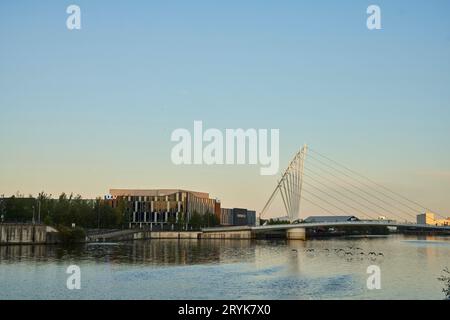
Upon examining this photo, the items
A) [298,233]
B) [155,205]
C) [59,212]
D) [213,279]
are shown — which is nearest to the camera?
[213,279]

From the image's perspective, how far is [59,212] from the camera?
11956cm

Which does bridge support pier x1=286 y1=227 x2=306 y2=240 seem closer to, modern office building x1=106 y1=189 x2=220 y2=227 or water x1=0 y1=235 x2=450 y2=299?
modern office building x1=106 y1=189 x2=220 y2=227

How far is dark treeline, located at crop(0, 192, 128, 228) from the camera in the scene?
116 metres

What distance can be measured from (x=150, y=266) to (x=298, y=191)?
79.4m

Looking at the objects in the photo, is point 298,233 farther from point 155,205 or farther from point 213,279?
point 213,279

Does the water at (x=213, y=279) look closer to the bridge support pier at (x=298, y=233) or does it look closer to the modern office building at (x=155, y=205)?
the bridge support pier at (x=298, y=233)

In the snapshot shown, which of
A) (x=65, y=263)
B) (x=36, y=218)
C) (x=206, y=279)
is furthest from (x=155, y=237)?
(x=206, y=279)

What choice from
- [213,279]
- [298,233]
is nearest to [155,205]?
[298,233]

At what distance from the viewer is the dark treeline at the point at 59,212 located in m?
116

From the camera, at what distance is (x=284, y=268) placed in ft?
190

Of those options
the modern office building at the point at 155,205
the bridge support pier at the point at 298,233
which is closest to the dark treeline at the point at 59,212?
the modern office building at the point at 155,205

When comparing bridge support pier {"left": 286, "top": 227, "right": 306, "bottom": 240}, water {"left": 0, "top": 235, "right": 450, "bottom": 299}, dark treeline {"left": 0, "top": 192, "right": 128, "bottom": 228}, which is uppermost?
dark treeline {"left": 0, "top": 192, "right": 128, "bottom": 228}

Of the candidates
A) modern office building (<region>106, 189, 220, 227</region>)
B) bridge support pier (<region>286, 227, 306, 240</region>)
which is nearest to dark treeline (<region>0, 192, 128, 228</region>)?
modern office building (<region>106, 189, 220, 227</region>)
